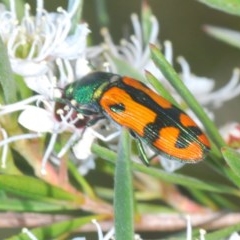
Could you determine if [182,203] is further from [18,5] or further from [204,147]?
[18,5]

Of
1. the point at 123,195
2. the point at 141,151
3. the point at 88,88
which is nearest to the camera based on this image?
the point at 123,195

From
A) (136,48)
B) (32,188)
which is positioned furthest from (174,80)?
(136,48)

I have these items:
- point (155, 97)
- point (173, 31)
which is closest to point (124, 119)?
point (155, 97)

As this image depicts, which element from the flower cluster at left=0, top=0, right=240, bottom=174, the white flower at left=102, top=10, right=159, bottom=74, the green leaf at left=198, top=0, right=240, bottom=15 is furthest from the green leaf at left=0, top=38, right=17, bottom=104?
the white flower at left=102, top=10, right=159, bottom=74

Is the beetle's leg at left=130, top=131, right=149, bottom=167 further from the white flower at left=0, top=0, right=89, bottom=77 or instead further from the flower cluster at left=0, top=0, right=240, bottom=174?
the white flower at left=0, top=0, right=89, bottom=77

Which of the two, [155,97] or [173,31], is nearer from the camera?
[155,97]

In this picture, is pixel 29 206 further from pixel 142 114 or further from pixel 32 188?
pixel 142 114

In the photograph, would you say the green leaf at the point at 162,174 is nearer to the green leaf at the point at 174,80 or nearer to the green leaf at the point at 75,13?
the green leaf at the point at 174,80
